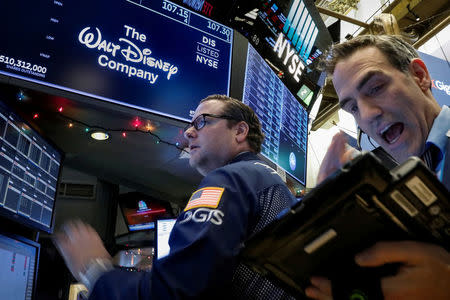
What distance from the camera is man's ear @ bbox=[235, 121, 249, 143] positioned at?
2188mm

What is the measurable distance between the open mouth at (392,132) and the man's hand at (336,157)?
0.40 metres

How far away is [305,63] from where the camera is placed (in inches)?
180

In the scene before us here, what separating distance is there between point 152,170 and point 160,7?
1.80 metres

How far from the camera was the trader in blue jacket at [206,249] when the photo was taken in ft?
3.75

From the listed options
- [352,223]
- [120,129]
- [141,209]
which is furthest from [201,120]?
[141,209]

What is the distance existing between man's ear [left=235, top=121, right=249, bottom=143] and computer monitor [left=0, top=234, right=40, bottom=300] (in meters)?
1.48

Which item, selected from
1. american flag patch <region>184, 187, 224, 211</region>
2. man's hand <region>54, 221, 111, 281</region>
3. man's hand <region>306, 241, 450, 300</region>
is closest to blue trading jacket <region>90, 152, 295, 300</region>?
american flag patch <region>184, 187, 224, 211</region>

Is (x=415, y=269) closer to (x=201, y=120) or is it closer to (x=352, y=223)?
(x=352, y=223)

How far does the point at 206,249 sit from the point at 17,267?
1.52m

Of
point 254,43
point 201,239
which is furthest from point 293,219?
point 254,43

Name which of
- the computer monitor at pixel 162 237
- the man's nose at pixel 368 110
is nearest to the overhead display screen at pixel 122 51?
the computer monitor at pixel 162 237

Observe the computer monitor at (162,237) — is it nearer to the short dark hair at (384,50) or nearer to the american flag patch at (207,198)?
the american flag patch at (207,198)

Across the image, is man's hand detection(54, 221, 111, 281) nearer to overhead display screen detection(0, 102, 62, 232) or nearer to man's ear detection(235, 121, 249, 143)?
overhead display screen detection(0, 102, 62, 232)

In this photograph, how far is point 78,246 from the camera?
141cm
